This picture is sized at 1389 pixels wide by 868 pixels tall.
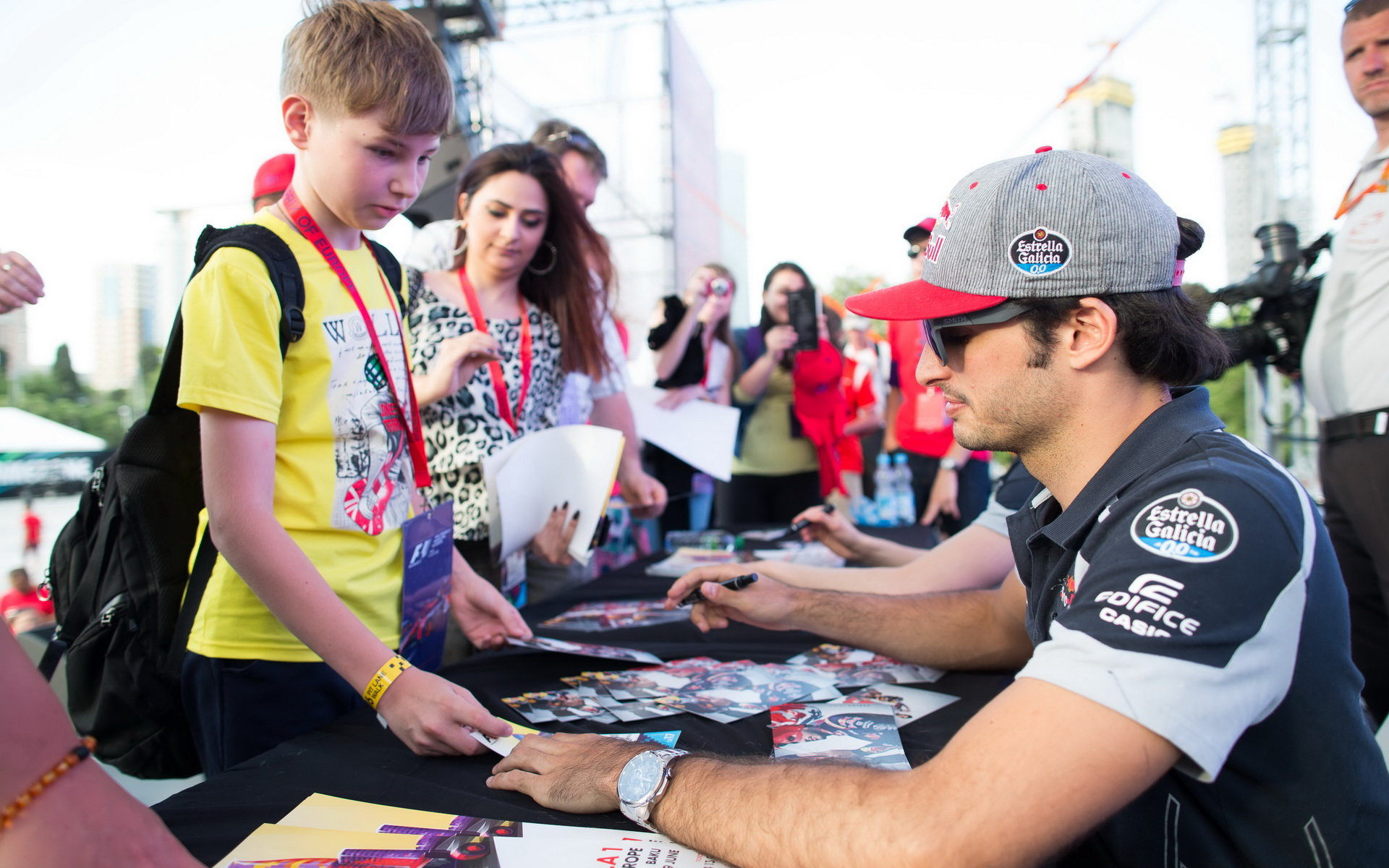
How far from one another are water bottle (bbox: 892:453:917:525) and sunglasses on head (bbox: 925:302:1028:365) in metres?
3.90

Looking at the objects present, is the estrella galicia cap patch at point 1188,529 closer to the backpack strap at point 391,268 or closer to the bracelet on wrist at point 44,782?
the bracelet on wrist at point 44,782

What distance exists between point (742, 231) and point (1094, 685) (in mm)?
14032

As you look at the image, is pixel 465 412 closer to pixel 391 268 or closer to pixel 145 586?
pixel 391 268

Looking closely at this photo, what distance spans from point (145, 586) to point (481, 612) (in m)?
0.55

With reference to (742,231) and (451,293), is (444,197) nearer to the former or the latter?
(451,293)

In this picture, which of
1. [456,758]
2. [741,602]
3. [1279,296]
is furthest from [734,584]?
[1279,296]

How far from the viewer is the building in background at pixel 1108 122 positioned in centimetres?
1702

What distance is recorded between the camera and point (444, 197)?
199 inches

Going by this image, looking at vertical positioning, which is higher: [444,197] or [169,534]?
[444,197]

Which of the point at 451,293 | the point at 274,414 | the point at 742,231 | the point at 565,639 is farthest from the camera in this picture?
the point at 742,231

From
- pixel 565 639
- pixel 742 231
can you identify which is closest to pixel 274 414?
pixel 565 639

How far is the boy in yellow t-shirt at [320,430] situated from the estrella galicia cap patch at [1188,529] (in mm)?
798

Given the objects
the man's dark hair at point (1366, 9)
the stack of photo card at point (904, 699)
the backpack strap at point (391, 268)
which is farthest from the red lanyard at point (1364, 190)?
the backpack strap at point (391, 268)

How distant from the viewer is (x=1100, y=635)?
30.1 inches
